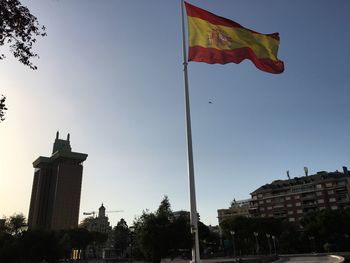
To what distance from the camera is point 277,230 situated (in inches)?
4183

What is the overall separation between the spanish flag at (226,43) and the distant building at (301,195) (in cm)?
11080

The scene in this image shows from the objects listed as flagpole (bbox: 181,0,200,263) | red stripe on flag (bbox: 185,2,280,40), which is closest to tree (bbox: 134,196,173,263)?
flagpole (bbox: 181,0,200,263)

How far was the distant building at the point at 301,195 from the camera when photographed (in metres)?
125

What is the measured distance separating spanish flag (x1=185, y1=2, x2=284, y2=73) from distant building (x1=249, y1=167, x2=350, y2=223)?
111 meters

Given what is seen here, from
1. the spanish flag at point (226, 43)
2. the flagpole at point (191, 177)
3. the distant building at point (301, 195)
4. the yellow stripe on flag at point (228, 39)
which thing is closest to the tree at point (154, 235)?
the flagpole at point (191, 177)

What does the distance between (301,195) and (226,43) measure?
12169 centimetres

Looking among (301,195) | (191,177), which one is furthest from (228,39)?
(301,195)

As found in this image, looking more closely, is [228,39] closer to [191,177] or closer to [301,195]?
[191,177]

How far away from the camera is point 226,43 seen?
23.5m

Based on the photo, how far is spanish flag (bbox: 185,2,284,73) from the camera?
2305 centimetres

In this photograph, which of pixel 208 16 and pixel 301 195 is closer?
pixel 208 16

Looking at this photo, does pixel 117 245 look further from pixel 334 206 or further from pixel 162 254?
pixel 162 254

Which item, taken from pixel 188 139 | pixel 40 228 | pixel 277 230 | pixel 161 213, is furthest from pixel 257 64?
pixel 277 230

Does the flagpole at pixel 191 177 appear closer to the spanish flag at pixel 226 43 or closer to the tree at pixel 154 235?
the spanish flag at pixel 226 43
